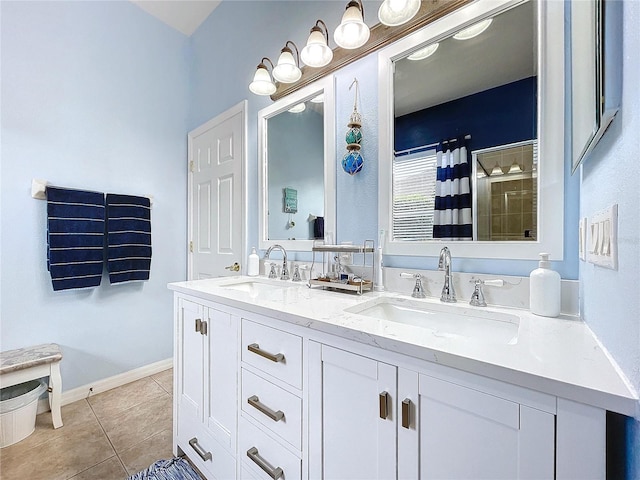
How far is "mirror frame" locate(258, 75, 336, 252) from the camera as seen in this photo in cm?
148

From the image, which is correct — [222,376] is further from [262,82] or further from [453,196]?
[262,82]

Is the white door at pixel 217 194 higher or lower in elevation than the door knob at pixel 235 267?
higher

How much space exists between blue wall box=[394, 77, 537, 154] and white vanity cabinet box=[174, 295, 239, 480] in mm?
1075

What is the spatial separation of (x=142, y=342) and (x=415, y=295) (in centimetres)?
230

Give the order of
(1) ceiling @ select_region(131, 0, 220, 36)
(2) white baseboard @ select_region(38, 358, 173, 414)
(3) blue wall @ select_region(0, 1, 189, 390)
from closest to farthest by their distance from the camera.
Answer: (3) blue wall @ select_region(0, 1, 189, 390)
(2) white baseboard @ select_region(38, 358, 173, 414)
(1) ceiling @ select_region(131, 0, 220, 36)

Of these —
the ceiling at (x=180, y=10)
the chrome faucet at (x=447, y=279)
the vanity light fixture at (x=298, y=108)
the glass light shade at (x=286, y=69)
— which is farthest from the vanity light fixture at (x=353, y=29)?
the ceiling at (x=180, y=10)

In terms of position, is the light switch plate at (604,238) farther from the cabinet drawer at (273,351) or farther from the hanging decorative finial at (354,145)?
the hanging decorative finial at (354,145)

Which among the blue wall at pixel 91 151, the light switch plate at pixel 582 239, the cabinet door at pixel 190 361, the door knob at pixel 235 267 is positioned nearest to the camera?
the light switch plate at pixel 582 239

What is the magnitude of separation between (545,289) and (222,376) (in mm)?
1180

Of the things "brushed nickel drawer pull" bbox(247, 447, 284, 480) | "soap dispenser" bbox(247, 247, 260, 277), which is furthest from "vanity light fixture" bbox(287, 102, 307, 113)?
"brushed nickel drawer pull" bbox(247, 447, 284, 480)

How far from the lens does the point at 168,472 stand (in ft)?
4.18

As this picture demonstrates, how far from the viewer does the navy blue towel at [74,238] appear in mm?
1831

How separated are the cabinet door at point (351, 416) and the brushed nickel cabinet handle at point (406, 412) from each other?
3 cm

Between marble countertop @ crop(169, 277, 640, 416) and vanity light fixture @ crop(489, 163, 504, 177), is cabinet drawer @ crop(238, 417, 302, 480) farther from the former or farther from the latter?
vanity light fixture @ crop(489, 163, 504, 177)
